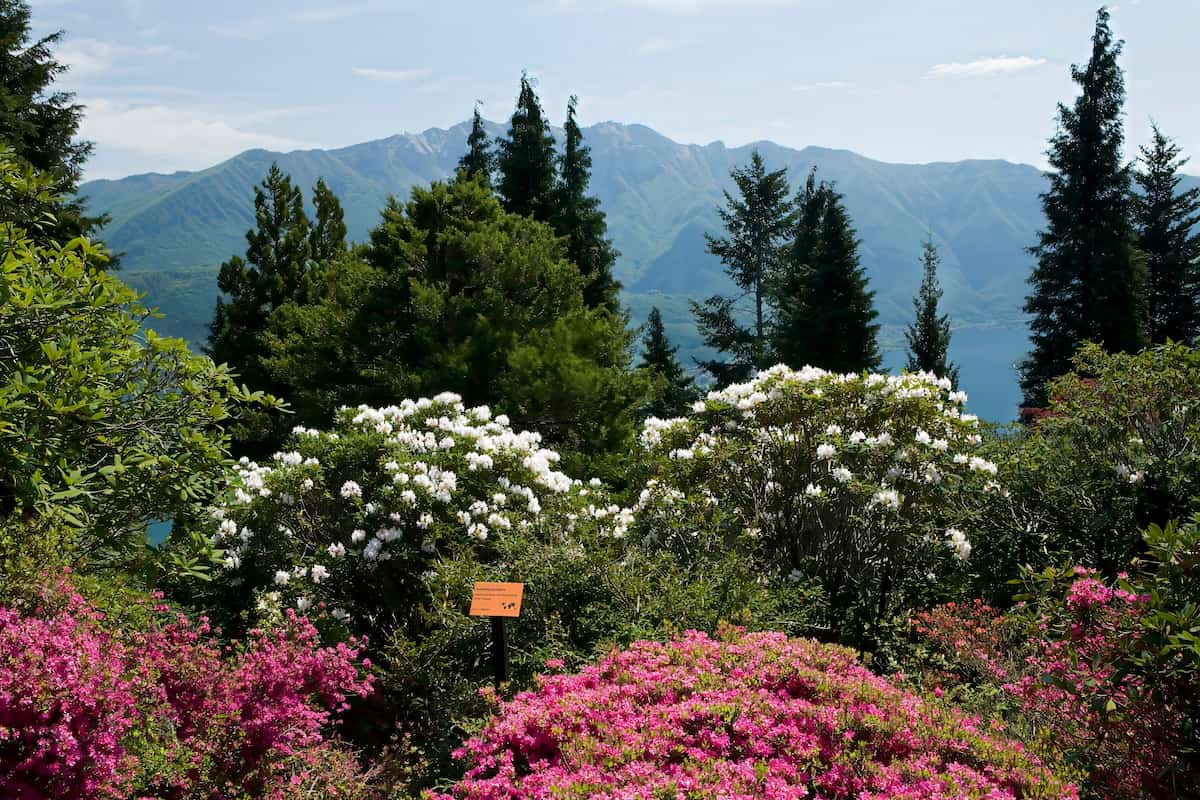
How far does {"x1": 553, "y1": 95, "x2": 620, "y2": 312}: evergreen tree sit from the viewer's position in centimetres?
2456

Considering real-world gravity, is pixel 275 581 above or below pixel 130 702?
below

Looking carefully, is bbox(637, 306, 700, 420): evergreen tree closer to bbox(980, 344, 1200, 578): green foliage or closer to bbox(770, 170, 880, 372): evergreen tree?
bbox(770, 170, 880, 372): evergreen tree

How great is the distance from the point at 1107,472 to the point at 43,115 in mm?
19871

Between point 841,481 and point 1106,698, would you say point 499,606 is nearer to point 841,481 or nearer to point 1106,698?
point 1106,698

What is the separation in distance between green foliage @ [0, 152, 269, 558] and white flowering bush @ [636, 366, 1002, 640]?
11.8ft

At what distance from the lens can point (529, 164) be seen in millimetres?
24234

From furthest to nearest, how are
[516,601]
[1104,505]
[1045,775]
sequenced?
[1104,505] < [516,601] < [1045,775]

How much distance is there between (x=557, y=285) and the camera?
1366 cm

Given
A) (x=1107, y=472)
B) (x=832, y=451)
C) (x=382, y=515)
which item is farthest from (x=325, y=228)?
(x=1107, y=472)

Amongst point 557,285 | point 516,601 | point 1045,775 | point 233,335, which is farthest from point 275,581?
point 233,335

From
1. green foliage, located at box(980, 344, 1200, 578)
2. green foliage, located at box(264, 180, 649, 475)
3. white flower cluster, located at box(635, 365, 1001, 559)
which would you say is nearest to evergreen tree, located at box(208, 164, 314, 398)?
green foliage, located at box(264, 180, 649, 475)

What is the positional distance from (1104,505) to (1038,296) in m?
21.8

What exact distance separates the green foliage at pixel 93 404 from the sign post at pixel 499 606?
6.44ft

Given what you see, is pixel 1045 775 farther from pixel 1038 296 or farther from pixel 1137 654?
pixel 1038 296
